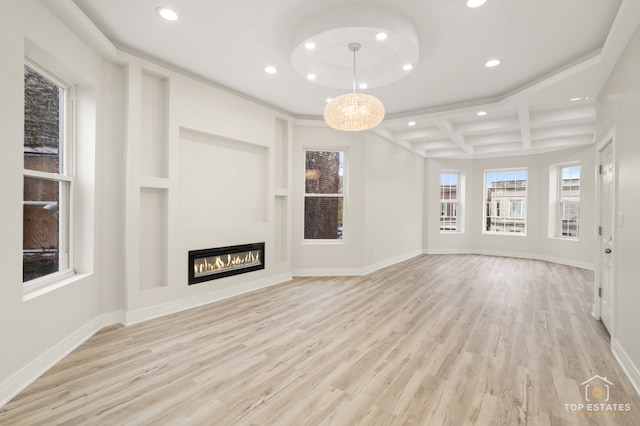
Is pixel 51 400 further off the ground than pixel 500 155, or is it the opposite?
pixel 500 155

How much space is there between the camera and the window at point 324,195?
221 inches

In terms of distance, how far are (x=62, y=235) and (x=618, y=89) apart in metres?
5.41

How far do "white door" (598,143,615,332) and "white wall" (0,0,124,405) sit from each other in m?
5.26

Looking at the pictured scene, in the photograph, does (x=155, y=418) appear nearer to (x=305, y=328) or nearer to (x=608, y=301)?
(x=305, y=328)

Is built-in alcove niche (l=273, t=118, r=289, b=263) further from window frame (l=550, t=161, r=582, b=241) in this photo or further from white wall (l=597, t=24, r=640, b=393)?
window frame (l=550, t=161, r=582, b=241)

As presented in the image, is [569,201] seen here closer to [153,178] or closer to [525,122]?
[525,122]

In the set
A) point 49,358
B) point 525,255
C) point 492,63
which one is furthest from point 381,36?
point 525,255

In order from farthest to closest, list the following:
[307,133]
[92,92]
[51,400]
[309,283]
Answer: [307,133]
[309,283]
[92,92]
[51,400]

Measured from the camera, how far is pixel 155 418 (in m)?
1.81

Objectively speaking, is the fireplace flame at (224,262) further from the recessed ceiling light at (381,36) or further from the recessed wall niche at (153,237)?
the recessed ceiling light at (381,36)

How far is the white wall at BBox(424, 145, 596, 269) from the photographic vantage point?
6.65 m

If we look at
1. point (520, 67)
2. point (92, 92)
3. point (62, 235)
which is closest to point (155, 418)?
point (62, 235)

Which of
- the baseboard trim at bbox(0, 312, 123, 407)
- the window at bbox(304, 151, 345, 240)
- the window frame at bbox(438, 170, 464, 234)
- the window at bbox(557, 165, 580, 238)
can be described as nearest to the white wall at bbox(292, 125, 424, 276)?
the window at bbox(304, 151, 345, 240)

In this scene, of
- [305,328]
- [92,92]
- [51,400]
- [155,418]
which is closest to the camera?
[155,418]
